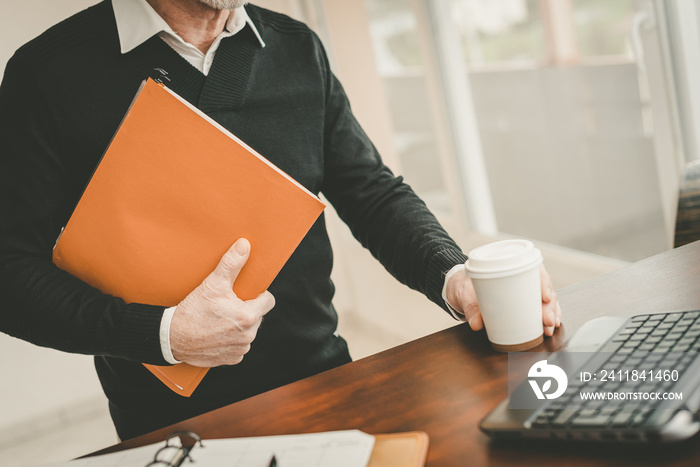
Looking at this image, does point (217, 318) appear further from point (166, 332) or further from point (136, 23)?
point (136, 23)

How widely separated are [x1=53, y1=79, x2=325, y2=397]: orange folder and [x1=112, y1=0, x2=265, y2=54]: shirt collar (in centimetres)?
31

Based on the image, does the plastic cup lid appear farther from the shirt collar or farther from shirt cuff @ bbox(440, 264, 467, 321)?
the shirt collar

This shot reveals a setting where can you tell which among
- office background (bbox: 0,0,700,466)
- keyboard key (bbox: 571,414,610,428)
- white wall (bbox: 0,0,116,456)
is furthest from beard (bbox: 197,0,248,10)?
white wall (bbox: 0,0,116,456)

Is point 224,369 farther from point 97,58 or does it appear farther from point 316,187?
point 97,58

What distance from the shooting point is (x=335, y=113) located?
4.18 ft

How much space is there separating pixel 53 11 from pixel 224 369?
2462 mm

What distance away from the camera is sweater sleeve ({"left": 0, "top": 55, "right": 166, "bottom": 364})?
0.92 m

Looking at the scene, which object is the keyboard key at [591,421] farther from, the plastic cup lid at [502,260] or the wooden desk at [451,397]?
the plastic cup lid at [502,260]

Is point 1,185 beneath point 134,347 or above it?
above

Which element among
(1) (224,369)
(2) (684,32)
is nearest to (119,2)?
(1) (224,369)

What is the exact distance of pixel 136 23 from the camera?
3.61ft

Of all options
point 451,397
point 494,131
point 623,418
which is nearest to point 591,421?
point 623,418

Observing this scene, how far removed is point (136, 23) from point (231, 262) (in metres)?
0.51

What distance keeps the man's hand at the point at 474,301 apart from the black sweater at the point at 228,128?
5 cm
